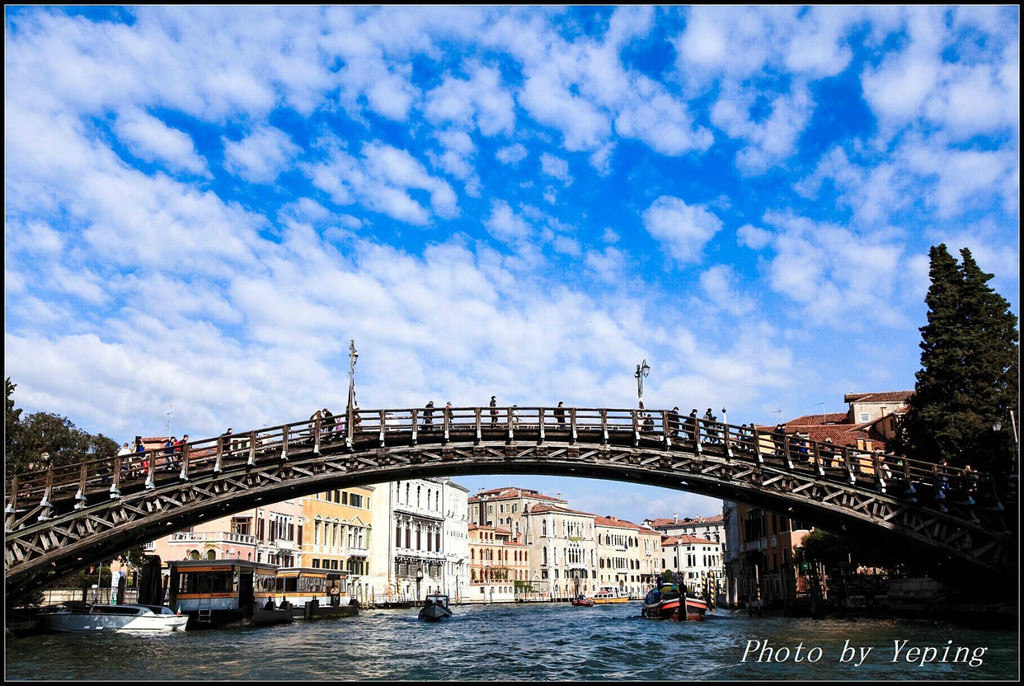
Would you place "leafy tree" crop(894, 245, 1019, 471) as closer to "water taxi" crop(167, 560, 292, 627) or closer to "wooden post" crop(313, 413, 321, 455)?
"wooden post" crop(313, 413, 321, 455)

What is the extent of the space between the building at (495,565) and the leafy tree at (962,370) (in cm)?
6493

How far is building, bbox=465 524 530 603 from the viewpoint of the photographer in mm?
96125

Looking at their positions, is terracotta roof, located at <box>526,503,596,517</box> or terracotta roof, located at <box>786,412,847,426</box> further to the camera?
terracotta roof, located at <box>526,503,596,517</box>

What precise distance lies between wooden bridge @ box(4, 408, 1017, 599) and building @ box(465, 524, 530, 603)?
67668mm

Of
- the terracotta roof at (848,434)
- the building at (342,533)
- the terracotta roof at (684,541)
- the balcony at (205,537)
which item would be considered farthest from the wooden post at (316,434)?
the terracotta roof at (684,541)

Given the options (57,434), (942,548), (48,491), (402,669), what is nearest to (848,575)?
(942,548)

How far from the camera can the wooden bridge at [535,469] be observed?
2434cm

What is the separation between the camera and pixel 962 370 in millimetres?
31391

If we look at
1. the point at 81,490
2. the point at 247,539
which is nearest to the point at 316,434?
the point at 81,490

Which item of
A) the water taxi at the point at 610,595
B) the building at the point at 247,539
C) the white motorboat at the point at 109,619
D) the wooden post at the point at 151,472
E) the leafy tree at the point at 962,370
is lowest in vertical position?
the water taxi at the point at 610,595

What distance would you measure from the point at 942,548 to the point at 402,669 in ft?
49.8

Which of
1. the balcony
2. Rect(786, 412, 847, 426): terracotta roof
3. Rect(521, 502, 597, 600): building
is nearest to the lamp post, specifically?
the balcony

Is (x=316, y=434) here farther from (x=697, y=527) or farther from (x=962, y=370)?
(x=697, y=527)

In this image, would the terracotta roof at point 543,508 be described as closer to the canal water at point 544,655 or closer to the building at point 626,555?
the building at point 626,555
